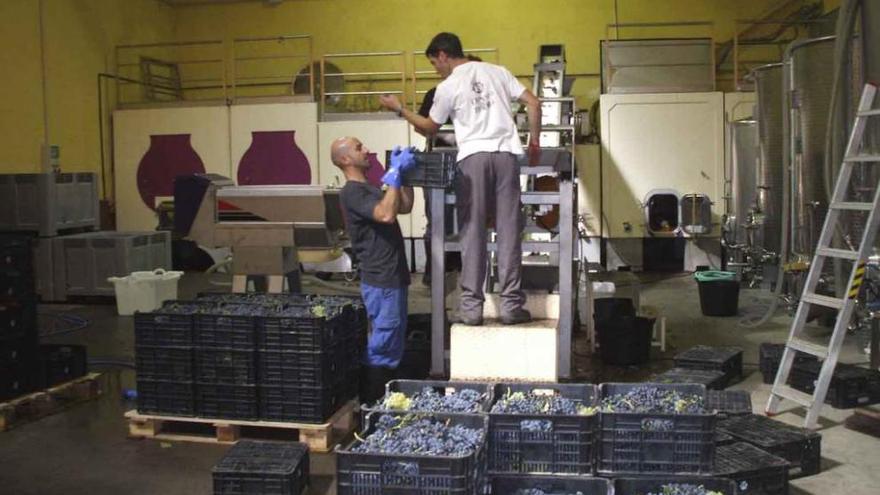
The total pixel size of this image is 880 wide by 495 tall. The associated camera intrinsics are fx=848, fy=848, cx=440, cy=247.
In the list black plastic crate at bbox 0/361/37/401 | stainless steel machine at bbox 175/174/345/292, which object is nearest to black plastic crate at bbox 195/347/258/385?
black plastic crate at bbox 0/361/37/401

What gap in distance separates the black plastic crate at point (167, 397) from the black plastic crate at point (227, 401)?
0.05m

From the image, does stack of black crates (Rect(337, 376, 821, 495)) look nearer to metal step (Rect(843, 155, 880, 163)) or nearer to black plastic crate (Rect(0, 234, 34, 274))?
metal step (Rect(843, 155, 880, 163))

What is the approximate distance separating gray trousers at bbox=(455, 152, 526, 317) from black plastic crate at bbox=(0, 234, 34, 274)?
273cm

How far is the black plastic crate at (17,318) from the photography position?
5102 mm

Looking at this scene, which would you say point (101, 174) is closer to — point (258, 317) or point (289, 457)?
point (258, 317)

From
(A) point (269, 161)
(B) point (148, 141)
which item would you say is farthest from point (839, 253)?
(B) point (148, 141)

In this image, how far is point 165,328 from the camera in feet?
15.6

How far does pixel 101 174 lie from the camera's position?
40.4 feet

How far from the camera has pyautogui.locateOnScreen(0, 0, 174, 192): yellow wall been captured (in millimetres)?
10266

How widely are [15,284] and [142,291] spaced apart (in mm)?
3548

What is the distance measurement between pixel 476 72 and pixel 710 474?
2576 mm

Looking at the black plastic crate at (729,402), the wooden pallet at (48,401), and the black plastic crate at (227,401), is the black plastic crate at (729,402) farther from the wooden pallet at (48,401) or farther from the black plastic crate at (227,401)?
the wooden pallet at (48,401)

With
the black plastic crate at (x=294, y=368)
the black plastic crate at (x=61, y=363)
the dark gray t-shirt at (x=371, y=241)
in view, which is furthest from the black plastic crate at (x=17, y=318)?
the dark gray t-shirt at (x=371, y=241)

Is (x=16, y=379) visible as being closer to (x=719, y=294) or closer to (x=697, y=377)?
(x=697, y=377)
